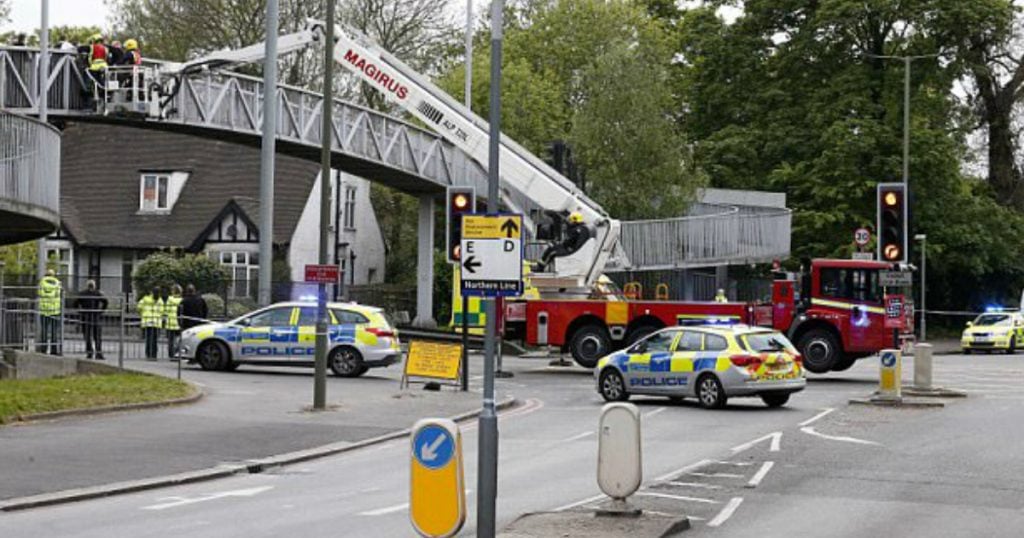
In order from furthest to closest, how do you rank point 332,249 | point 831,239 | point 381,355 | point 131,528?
point 332,249 < point 831,239 < point 381,355 < point 131,528

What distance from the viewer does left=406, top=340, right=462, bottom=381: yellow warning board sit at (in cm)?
2877

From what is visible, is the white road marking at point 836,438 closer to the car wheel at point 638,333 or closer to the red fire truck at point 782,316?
the red fire truck at point 782,316

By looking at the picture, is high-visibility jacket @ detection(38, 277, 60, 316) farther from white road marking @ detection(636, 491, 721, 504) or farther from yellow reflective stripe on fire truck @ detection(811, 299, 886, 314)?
white road marking @ detection(636, 491, 721, 504)

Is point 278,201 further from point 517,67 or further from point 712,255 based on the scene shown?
point 712,255

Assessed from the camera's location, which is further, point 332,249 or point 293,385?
point 332,249

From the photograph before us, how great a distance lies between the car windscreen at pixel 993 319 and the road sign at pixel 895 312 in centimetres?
2078

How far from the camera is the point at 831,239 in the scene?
55875 mm

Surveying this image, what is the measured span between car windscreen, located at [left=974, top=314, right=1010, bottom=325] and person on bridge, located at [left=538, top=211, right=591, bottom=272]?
70.7 ft

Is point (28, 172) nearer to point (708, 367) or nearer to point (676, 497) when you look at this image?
point (708, 367)

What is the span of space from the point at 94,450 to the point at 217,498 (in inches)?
148

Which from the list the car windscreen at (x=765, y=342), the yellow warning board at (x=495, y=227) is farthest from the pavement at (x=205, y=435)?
the yellow warning board at (x=495, y=227)

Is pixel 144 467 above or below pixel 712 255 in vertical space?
below

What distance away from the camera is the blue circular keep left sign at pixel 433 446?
11328 millimetres

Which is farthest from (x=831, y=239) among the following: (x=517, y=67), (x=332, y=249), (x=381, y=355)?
(x=381, y=355)
